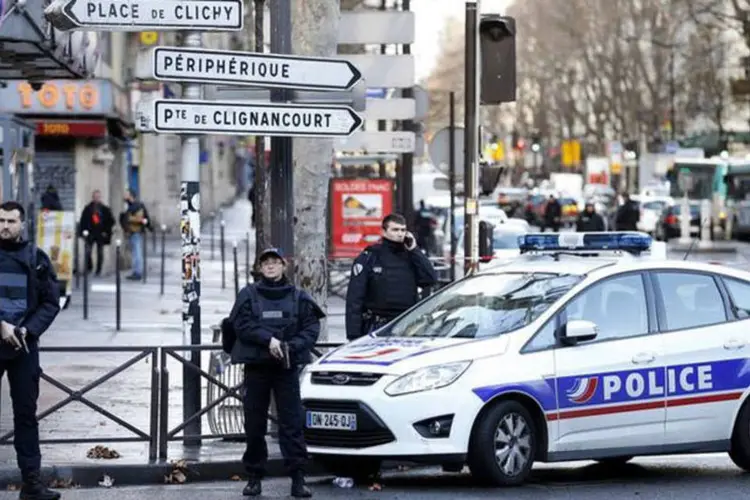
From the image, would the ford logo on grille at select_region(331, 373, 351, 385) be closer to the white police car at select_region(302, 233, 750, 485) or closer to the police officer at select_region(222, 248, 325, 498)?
the white police car at select_region(302, 233, 750, 485)

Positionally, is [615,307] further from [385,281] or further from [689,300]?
[385,281]

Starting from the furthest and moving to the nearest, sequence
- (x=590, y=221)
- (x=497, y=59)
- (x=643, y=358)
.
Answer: (x=590, y=221) → (x=497, y=59) → (x=643, y=358)

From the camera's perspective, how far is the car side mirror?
12.5 meters

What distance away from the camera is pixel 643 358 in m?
12.8

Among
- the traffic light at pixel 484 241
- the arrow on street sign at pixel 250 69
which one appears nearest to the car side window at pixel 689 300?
the arrow on street sign at pixel 250 69

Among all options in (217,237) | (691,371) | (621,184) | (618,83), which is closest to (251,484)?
(691,371)

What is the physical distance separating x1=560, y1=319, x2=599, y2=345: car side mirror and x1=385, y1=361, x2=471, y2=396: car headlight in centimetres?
81

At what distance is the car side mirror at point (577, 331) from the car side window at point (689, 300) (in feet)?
2.42

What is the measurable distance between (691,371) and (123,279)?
2465 cm

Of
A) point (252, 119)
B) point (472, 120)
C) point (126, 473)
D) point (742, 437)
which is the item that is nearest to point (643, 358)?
point (742, 437)

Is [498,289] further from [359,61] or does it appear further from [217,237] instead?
[217,237]

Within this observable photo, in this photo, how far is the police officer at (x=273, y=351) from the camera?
11742 millimetres

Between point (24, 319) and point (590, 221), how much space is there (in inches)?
981

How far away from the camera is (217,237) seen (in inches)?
2190
